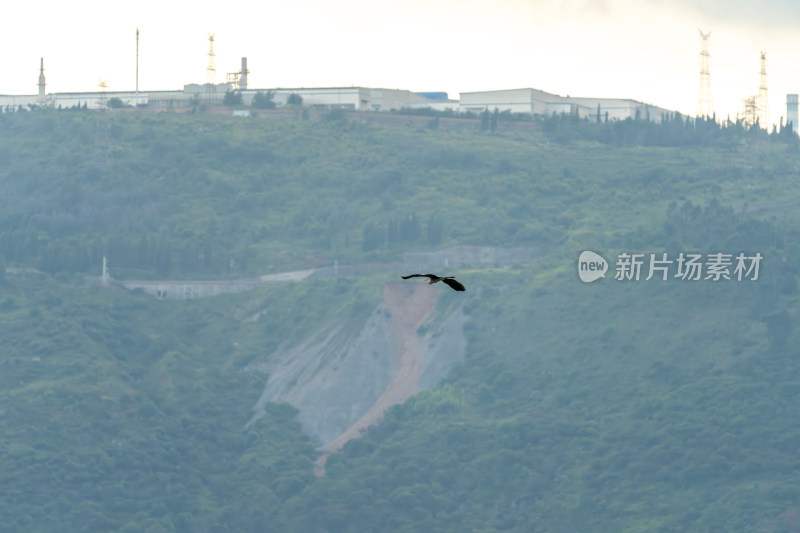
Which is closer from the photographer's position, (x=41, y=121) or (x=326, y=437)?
(x=326, y=437)

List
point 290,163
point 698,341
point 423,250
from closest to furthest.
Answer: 1. point 698,341
2. point 423,250
3. point 290,163

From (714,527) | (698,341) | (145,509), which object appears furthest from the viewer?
(698,341)

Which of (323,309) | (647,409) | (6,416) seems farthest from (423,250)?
(6,416)

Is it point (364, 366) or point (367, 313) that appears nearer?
point (364, 366)

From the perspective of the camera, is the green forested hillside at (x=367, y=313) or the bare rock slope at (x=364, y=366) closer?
the green forested hillside at (x=367, y=313)

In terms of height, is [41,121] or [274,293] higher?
[41,121]

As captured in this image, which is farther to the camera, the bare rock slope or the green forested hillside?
the bare rock slope

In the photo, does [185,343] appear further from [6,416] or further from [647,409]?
[647,409]

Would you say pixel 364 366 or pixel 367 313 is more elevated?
pixel 367 313
